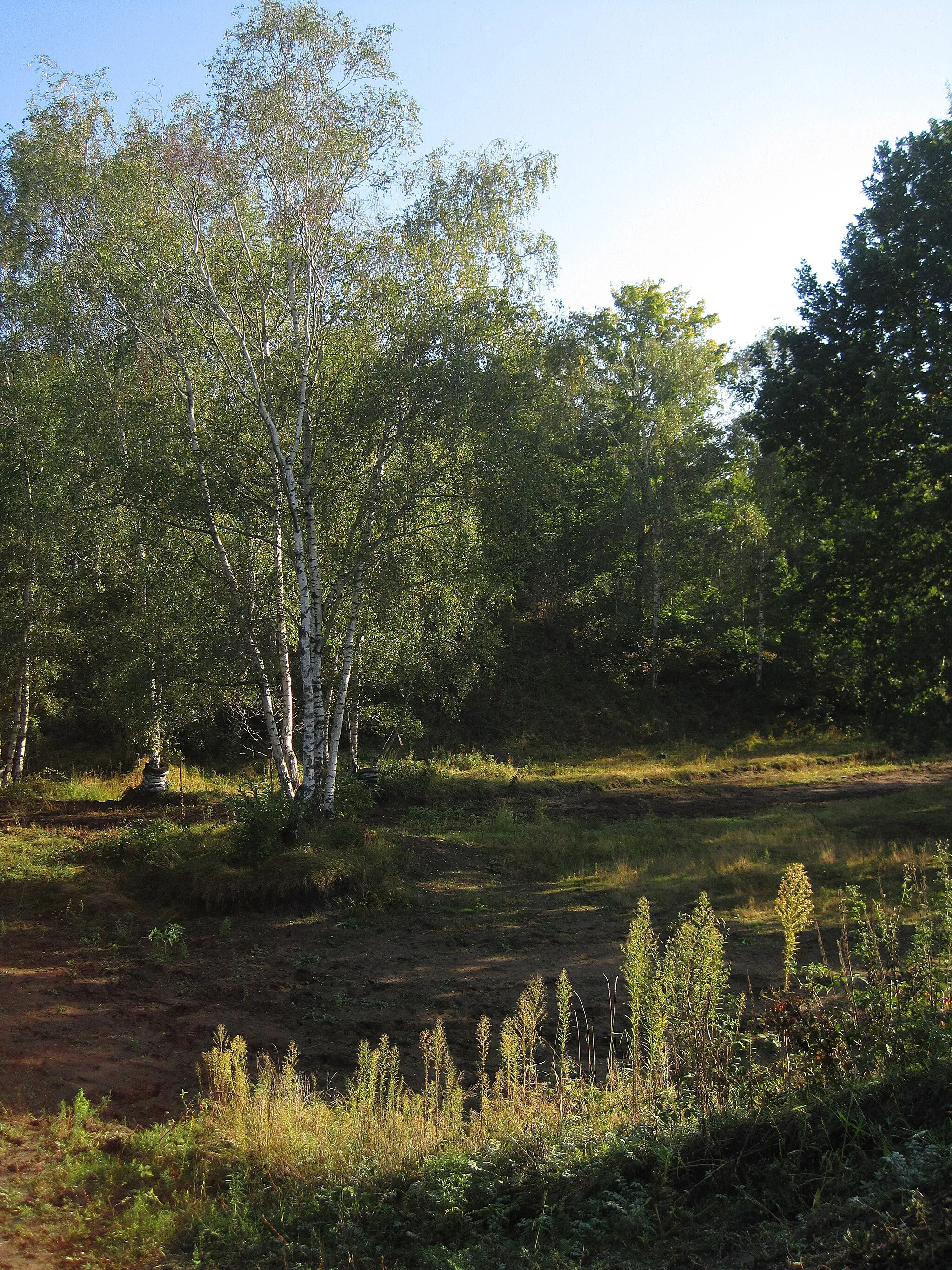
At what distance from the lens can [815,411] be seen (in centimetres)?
1658

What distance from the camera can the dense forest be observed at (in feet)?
45.9

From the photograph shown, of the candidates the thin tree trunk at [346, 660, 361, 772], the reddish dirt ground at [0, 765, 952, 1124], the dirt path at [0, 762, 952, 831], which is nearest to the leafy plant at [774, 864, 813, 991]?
the reddish dirt ground at [0, 765, 952, 1124]

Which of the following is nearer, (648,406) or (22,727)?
(22,727)

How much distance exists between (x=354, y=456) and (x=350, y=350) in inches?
67.9

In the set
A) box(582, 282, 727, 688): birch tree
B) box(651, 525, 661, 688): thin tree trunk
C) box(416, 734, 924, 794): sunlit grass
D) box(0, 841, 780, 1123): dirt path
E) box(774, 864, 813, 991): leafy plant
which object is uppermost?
box(582, 282, 727, 688): birch tree

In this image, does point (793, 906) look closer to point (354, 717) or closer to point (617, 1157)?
point (617, 1157)

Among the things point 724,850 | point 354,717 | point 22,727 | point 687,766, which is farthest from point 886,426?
point 22,727

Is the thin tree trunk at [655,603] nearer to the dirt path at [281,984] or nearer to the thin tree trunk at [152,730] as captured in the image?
the thin tree trunk at [152,730]

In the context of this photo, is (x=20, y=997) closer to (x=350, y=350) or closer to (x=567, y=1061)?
(x=567, y=1061)

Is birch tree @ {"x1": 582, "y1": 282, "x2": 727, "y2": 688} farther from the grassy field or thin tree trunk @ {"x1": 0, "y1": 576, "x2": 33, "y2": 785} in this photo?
thin tree trunk @ {"x1": 0, "y1": 576, "x2": 33, "y2": 785}

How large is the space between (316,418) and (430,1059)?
9.96m

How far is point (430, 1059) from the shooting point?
6645 mm

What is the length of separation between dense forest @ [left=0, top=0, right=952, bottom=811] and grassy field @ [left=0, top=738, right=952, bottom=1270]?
2453 millimetres

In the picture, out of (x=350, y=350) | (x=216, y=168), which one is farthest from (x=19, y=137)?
(x=350, y=350)
